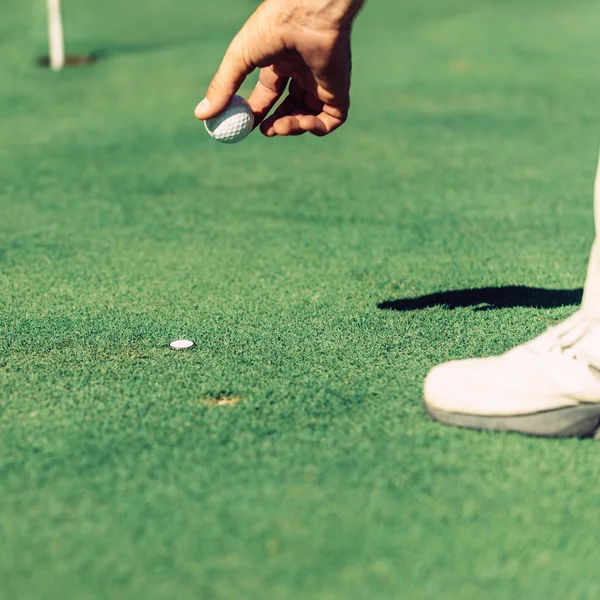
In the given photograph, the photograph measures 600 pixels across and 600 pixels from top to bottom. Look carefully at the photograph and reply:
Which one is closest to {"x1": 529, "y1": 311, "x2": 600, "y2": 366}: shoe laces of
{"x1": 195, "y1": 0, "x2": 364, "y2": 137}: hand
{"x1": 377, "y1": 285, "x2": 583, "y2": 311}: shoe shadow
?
{"x1": 195, "y1": 0, "x2": 364, "y2": 137}: hand

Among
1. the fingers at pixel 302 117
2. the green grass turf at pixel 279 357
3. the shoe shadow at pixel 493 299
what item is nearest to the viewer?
the green grass turf at pixel 279 357

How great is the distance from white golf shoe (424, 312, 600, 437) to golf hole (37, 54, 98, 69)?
12036 mm

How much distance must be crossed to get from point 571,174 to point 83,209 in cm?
348

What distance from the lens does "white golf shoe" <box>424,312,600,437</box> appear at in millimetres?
2502

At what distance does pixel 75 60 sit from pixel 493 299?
11298 mm

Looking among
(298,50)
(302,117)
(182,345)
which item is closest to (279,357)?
(182,345)

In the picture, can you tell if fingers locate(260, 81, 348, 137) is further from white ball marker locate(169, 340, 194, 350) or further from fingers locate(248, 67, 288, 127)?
white ball marker locate(169, 340, 194, 350)

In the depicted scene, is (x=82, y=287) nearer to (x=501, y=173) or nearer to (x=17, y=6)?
(x=501, y=173)

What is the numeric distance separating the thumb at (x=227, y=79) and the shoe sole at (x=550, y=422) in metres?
1.16

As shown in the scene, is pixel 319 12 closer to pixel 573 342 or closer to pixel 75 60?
pixel 573 342

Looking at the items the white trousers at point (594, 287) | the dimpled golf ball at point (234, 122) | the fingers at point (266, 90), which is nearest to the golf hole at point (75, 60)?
the dimpled golf ball at point (234, 122)

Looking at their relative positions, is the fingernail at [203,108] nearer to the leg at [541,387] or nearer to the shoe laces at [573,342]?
the leg at [541,387]

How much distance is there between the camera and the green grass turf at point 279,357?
76.5 inches

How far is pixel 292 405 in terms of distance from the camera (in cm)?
275
